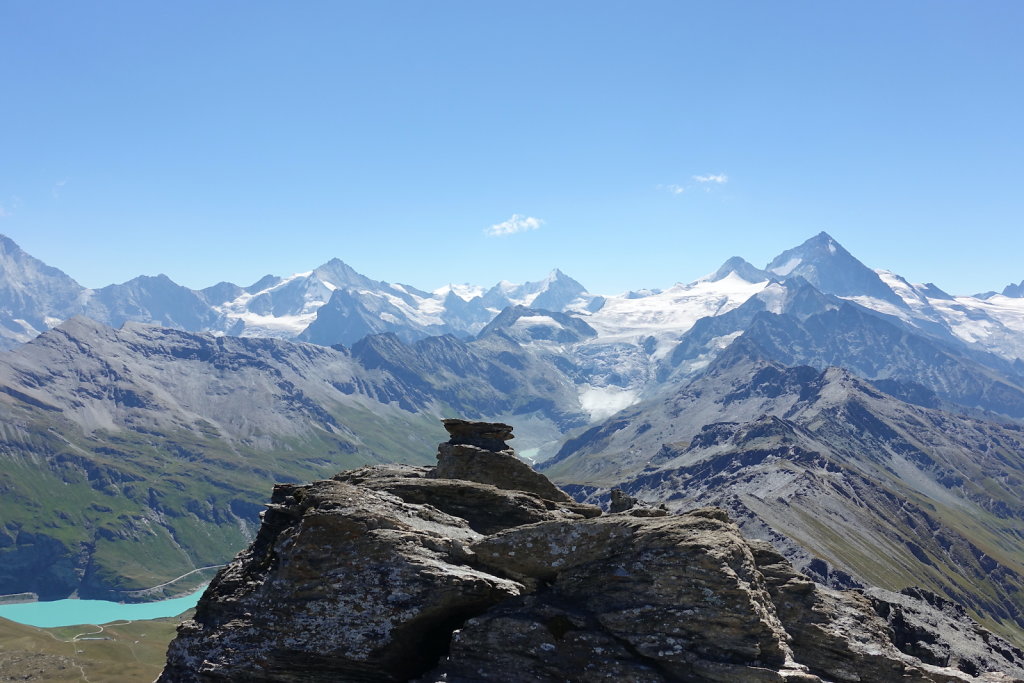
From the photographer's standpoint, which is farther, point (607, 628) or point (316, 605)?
point (316, 605)

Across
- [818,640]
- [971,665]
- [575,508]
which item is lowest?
[971,665]

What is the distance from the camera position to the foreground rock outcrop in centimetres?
2523

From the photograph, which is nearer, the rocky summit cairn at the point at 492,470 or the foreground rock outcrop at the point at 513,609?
the foreground rock outcrop at the point at 513,609

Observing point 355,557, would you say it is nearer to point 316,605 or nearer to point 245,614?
point 316,605

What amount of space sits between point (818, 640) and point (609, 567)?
9.46 metres

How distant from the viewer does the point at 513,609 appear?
89.5ft

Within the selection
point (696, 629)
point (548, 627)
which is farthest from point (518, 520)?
point (696, 629)

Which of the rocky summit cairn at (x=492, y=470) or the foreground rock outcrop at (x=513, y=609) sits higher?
the rocky summit cairn at (x=492, y=470)

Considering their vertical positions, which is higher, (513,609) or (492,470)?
(492,470)

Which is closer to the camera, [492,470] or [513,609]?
[513,609]

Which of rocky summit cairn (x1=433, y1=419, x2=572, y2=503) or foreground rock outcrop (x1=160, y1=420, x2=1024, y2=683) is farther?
rocky summit cairn (x1=433, y1=419, x2=572, y2=503)

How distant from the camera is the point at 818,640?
29219 millimetres

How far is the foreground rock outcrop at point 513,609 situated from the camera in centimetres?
2523

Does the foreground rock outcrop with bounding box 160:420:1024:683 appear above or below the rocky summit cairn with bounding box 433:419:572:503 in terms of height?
below
